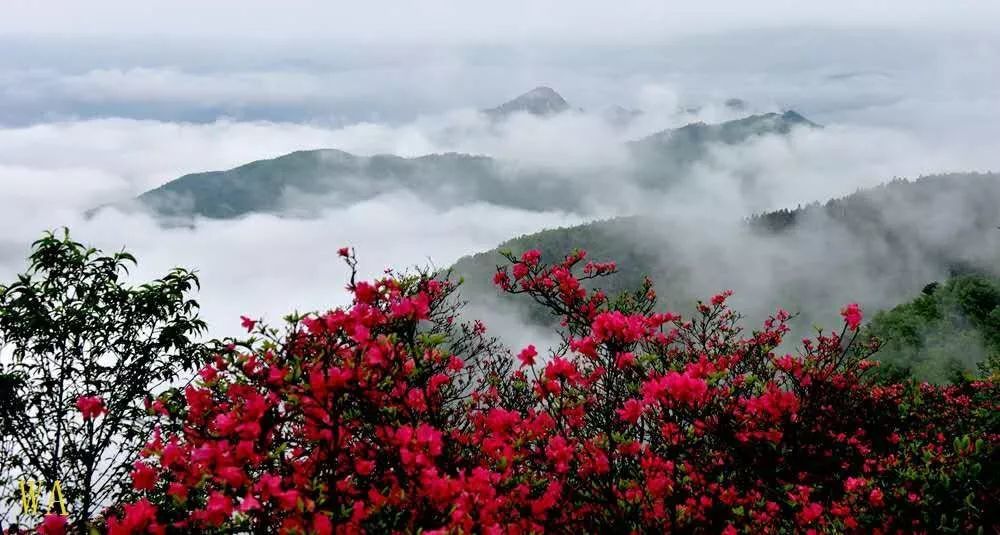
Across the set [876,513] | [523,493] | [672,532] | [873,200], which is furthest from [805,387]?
[873,200]

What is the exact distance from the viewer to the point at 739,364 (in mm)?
15570

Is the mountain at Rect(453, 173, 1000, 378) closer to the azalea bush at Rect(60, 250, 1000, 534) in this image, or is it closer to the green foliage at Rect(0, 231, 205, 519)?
the azalea bush at Rect(60, 250, 1000, 534)

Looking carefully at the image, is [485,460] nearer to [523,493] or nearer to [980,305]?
[523,493]

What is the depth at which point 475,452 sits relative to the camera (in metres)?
7.51

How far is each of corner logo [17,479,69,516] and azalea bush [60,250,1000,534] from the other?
0.73 meters

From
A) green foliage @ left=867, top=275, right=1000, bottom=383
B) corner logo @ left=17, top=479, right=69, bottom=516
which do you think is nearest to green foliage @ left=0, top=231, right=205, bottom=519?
corner logo @ left=17, top=479, right=69, bottom=516

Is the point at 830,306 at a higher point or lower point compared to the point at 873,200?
lower

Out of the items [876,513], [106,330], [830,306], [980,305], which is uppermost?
[106,330]

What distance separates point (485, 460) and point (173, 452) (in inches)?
137

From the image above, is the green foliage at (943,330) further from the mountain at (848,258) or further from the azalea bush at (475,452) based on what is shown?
the mountain at (848,258)

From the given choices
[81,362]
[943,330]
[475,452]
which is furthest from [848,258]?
[81,362]

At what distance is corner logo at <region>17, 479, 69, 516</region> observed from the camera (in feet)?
27.9

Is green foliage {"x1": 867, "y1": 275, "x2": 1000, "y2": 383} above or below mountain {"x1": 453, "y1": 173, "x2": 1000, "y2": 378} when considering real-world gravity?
above

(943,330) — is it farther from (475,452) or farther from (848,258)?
(848,258)
